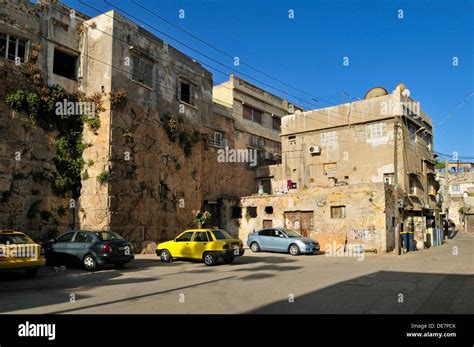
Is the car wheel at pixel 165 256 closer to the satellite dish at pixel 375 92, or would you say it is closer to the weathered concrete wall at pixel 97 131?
the weathered concrete wall at pixel 97 131

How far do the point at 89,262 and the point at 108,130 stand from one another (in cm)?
848

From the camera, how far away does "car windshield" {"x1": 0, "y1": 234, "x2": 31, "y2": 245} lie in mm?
12106

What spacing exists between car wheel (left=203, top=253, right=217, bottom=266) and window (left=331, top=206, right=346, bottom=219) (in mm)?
11351

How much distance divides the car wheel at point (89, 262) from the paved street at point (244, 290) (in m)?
0.40

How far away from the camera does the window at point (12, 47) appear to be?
736 inches

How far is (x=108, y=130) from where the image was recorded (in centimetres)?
2052

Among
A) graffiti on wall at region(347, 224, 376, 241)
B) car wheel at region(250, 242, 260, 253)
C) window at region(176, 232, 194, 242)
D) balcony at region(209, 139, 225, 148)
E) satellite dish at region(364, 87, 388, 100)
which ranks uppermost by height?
satellite dish at region(364, 87, 388, 100)

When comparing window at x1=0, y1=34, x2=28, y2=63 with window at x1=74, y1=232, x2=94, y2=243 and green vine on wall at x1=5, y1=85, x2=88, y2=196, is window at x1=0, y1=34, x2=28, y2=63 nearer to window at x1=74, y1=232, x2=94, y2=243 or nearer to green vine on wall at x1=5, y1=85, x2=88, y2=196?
green vine on wall at x1=5, y1=85, x2=88, y2=196

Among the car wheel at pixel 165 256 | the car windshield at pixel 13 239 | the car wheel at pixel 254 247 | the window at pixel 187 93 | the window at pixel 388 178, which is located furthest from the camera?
the window at pixel 388 178

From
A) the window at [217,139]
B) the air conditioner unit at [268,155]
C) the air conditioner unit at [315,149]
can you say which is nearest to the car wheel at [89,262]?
the window at [217,139]

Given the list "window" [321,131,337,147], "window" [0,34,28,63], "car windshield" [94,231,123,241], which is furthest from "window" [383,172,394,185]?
"window" [0,34,28,63]
